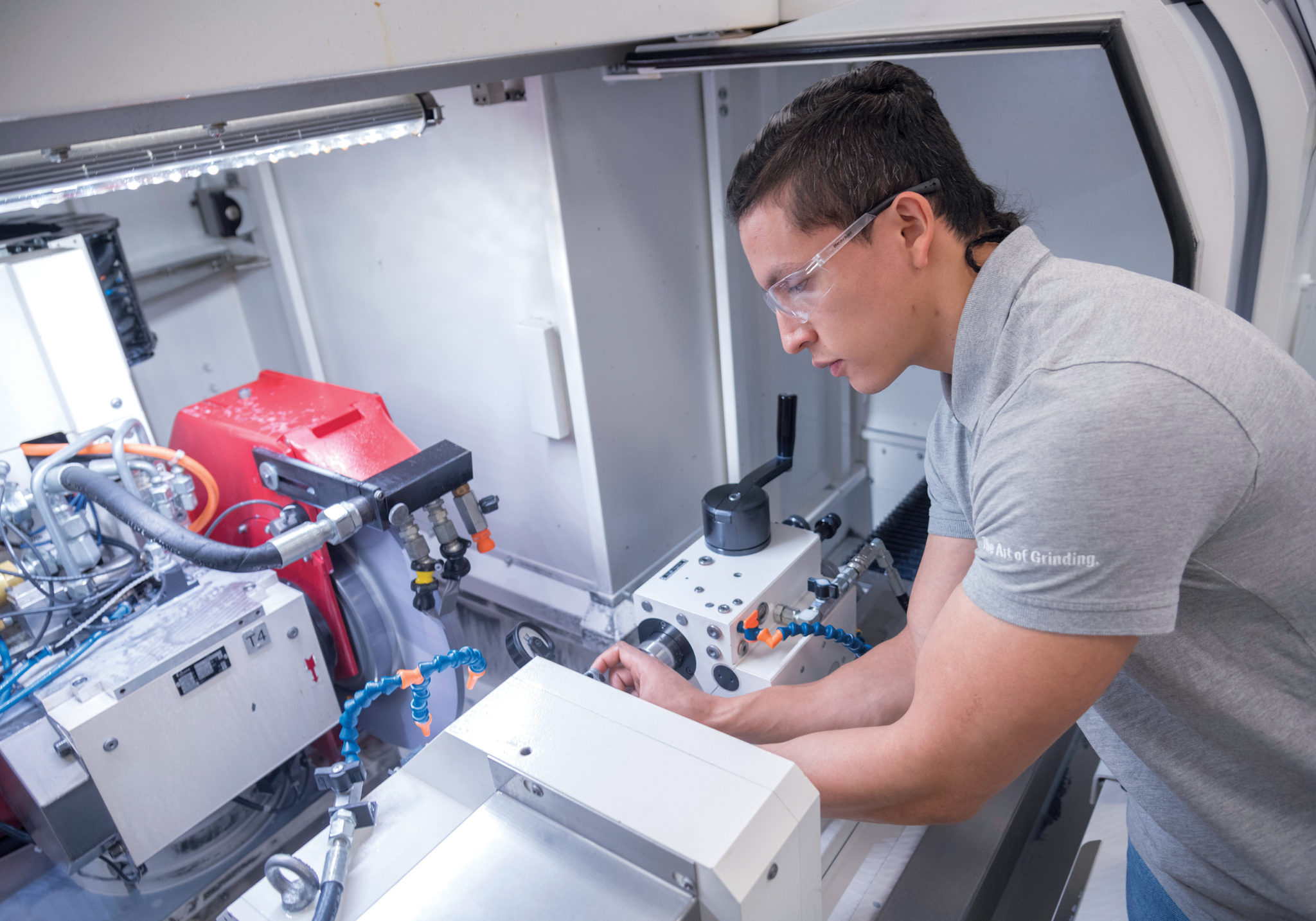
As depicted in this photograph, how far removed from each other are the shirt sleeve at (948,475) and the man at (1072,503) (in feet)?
0.09

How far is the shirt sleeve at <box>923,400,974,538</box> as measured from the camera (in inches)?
42.4

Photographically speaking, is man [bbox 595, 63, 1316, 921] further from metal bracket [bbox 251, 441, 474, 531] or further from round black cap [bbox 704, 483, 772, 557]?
metal bracket [bbox 251, 441, 474, 531]

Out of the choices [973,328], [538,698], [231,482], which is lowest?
[231,482]

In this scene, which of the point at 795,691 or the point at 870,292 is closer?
the point at 870,292

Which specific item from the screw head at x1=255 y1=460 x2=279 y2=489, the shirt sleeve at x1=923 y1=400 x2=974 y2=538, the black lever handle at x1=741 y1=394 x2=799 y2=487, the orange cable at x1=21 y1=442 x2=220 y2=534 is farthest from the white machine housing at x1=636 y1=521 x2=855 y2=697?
the orange cable at x1=21 y1=442 x2=220 y2=534

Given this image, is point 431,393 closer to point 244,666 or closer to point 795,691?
point 244,666

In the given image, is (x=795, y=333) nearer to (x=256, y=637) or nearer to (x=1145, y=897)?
(x=1145, y=897)

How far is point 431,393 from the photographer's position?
2037mm

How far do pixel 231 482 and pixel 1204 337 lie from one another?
161 cm

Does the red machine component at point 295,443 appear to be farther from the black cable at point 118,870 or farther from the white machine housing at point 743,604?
the white machine housing at point 743,604

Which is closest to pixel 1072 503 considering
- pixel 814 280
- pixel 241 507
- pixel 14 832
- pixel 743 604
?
pixel 814 280

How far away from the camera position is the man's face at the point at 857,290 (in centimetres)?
87

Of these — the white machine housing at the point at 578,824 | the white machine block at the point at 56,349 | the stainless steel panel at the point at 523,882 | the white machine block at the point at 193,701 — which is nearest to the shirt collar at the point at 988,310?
the white machine housing at the point at 578,824

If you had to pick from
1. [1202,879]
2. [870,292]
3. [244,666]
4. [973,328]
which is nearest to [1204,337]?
[973,328]
